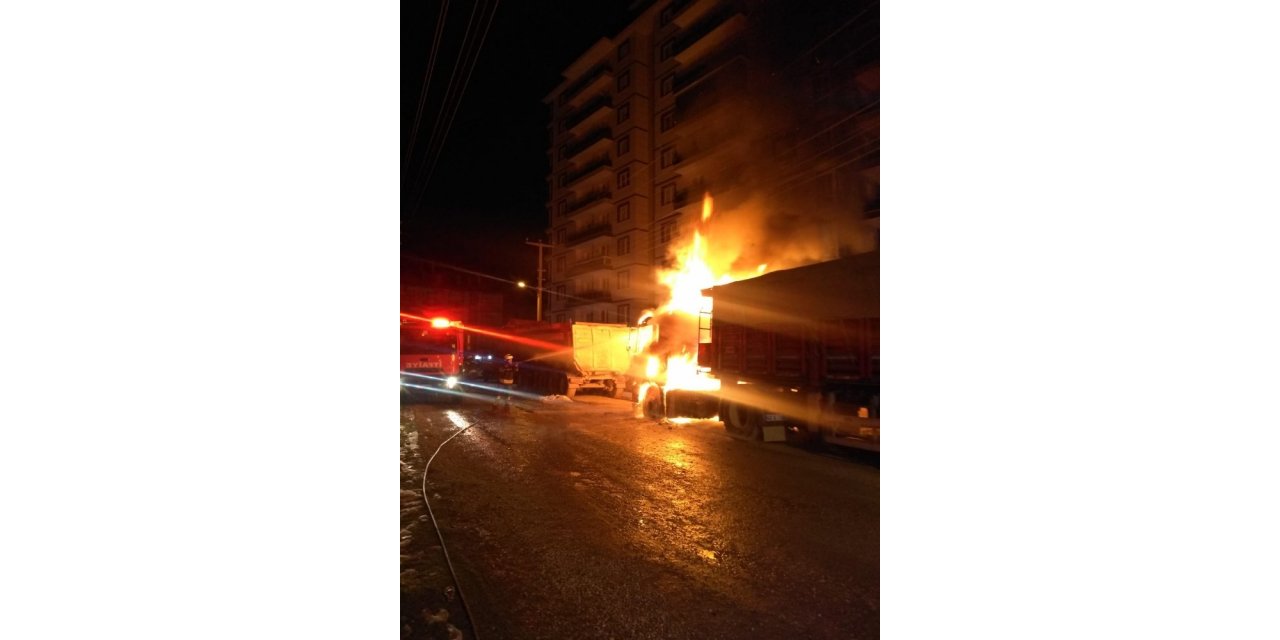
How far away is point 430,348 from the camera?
16.6 meters

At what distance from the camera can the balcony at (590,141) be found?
4041 centimetres

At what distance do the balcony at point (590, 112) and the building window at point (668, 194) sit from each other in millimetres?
8433

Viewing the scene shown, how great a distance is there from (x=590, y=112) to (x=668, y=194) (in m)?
11.2

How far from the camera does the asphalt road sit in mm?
3223

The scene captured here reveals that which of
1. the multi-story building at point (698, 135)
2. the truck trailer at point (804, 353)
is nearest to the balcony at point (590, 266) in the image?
the multi-story building at point (698, 135)

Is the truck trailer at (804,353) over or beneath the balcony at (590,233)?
beneath

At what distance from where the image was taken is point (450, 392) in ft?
60.7

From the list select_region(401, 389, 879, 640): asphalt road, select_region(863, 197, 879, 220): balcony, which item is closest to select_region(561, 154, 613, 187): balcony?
select_region(863, 197, 879, 220): balcony

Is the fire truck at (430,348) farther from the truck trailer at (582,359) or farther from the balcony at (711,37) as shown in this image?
the balcony at (711,37)

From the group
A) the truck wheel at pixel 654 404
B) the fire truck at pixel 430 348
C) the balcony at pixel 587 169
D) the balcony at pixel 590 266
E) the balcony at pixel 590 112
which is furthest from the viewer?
the balcony at pixel 587 169

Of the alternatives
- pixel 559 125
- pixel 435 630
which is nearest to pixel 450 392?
pixel 435 630

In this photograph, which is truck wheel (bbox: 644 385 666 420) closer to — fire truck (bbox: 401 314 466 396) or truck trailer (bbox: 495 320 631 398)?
truck trailer (bbox: 495 320 631 398)

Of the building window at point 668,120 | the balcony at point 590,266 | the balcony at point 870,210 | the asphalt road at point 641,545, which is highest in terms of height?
the building window at point 668,120

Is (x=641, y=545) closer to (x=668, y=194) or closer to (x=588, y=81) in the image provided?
(x=668, y=194)
